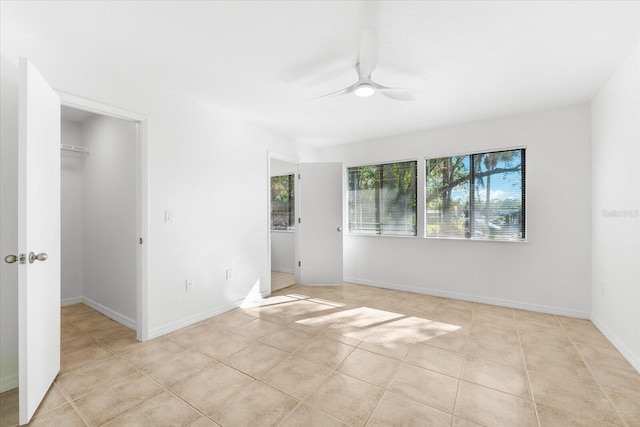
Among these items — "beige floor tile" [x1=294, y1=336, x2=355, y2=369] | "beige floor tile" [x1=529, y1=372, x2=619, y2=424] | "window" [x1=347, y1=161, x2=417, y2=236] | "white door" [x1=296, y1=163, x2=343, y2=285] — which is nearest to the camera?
"beige floor tile" [x1=529, y1=372, x2=619, y2=424]

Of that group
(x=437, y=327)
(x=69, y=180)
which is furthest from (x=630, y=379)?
(x=69, y=180)

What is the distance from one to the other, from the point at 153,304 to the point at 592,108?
502 cm

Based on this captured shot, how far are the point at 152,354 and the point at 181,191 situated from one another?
1.53 m

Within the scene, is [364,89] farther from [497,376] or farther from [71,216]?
[71,216]

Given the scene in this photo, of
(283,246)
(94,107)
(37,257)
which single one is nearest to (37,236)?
(37,257)

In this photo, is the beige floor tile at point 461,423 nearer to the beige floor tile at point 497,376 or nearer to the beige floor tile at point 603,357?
the beige floor tile at point 497,376

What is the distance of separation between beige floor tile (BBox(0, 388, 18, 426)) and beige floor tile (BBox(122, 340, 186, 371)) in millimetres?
622

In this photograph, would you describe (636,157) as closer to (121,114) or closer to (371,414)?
(371,414)

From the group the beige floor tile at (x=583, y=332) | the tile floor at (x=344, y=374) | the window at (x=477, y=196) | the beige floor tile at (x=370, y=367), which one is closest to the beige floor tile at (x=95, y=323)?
the tile floor at (x=344, y=374)

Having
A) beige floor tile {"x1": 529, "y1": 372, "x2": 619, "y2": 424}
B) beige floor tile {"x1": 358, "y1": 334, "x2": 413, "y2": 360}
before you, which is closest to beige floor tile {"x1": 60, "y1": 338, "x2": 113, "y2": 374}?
beige floor tile {"x1": 358, "y1": 334, "x2": 413, "y2": 360}

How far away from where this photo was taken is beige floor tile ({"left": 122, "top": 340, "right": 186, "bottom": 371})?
2.23 meters

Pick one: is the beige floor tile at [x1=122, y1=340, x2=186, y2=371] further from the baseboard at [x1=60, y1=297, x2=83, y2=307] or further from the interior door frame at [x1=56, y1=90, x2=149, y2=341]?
the baseboard at [x1=60, y1=297, x2=83, y2=307]

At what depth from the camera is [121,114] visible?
8.16 ft

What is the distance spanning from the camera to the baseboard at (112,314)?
2.92m
